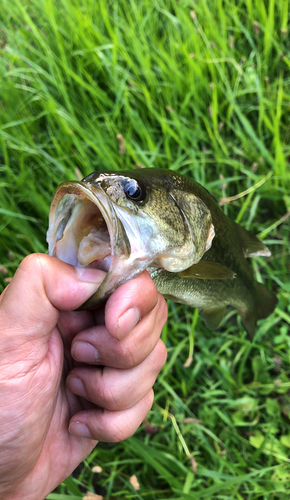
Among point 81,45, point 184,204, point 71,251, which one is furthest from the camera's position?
point 81,45

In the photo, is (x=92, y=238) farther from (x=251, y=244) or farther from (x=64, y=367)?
(x=251, y=244)

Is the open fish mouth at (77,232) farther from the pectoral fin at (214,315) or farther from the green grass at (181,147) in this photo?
the green grass at (181,147)

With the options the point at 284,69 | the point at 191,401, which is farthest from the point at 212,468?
the point at 284,69

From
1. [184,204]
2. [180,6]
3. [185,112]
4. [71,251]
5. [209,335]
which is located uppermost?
[180,6]

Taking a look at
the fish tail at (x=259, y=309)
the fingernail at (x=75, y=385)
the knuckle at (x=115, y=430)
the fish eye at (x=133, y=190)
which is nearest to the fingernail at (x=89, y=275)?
the fish eye at (x=133, y=190)

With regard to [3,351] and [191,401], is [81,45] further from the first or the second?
[191,401]

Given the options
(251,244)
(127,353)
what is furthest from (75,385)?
(251,244)

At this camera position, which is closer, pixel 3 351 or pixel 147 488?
pixel 3 351

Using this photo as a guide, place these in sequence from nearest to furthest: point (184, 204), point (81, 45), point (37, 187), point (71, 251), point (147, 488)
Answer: point (71, 251) → point (184, 204) → point (147, 488) → point (37, 187) → point (81, 45)

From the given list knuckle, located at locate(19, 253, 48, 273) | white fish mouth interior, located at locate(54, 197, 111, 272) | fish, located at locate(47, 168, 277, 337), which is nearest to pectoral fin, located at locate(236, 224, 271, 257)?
fish, located at locate(47, 168, 277, 337)
